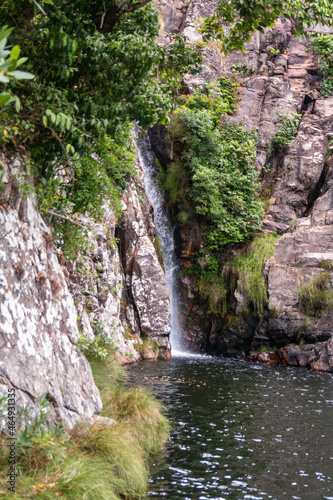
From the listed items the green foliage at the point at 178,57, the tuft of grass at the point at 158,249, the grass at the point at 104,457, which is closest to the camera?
the grass at the point at 104,457

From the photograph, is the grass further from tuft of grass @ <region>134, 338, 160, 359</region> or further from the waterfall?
the waterfall

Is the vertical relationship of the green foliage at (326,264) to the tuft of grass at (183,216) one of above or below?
below

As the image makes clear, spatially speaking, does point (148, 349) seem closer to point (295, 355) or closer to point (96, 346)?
point (295, 355)

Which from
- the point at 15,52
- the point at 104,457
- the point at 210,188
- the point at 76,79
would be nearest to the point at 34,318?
the point at 104,457

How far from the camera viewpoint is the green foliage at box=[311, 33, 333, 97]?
2672 cm

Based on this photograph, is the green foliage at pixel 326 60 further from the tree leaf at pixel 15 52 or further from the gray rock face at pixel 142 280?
the tree leaf at pixel 15 52

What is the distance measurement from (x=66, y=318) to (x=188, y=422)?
3790 millimetres

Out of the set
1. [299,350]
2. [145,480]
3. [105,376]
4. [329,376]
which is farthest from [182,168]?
[145,480]

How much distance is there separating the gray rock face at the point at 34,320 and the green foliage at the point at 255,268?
14684 millimetres

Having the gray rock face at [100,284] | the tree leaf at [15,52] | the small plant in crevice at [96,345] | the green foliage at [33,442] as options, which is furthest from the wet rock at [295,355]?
the tree leaf at [15,52]

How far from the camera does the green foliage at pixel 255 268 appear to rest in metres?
20.4

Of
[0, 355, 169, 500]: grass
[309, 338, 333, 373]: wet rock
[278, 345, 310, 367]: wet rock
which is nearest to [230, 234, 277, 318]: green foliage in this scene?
[278, 345, 310, 367]: wet rock

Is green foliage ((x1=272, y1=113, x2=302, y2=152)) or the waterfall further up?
green foliage ((x1=272, y1=113, x2=302, y2=152))

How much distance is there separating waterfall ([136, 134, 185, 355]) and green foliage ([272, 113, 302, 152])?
7.86 meters
